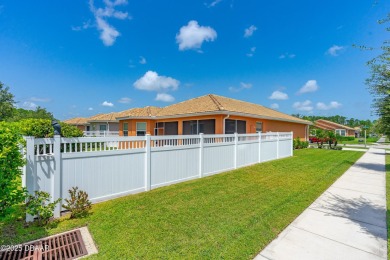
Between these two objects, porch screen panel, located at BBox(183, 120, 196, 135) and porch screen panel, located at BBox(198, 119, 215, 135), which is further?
porch screen panel, located at BBox(183, 120, 196, 135)

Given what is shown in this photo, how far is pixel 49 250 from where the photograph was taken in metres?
2.98

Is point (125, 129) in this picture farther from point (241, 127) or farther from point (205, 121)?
point (241, 127)

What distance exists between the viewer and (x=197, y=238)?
3.32m

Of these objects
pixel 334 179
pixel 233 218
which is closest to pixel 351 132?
pixel 334 179

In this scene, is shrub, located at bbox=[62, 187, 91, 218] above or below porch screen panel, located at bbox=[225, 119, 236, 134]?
below

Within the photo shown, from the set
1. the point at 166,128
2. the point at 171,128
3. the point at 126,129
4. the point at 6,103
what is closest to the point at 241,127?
the point at 171,128

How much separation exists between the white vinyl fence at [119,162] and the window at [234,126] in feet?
12.7

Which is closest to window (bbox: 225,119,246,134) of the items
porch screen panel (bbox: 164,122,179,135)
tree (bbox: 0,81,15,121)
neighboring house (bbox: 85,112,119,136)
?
porch screen panel (bbox: 164,122,179,135)

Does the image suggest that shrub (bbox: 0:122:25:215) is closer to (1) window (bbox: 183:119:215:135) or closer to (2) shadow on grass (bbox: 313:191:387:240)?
(2) shadow on grass (bbox: 313:191:387:240)

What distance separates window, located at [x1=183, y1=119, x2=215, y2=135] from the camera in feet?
41.7

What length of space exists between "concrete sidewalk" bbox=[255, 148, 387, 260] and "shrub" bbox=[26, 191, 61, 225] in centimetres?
401

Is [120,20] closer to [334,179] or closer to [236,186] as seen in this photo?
[236,186]

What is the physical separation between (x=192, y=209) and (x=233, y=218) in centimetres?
100

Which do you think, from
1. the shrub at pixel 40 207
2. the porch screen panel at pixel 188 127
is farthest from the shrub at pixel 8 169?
the porch screen panel at pixel 188 127
